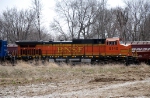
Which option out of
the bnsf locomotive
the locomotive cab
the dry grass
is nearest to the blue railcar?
the bnsf locomotive

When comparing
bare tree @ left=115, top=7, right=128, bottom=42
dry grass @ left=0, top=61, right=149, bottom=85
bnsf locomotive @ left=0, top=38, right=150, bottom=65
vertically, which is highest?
bare tree @ left=115, top=7, right=128, bottom=42

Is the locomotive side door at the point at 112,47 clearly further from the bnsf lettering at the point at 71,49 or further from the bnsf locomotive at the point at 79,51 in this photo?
the bnsf lettering at the point at 71,49

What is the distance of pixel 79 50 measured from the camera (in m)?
27.4

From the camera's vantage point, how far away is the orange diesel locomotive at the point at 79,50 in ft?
86.0

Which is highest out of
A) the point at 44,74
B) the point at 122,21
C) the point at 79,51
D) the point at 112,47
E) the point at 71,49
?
the point at 122,21

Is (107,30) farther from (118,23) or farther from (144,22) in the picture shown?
(144,22)

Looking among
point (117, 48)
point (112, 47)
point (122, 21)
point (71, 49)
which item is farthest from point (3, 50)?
point (122, 21)

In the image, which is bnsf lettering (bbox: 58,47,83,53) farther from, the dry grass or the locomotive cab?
the dry grass

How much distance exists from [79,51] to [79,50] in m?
0.12

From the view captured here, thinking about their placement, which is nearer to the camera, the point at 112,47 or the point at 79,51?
the point at 112,47

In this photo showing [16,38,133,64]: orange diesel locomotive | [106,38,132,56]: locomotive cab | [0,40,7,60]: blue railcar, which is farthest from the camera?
[0,40,7,60]: blue railcar

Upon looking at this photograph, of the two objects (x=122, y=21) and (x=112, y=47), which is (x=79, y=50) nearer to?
(x=112, y=47)

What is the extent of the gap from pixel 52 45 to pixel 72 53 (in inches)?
103

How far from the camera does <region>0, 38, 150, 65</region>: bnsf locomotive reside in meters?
26.2
